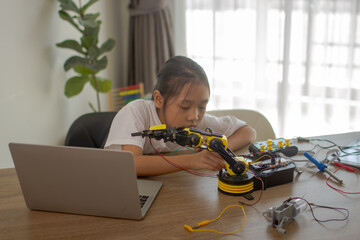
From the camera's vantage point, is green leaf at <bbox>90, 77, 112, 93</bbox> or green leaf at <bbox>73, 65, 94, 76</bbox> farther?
green leaf at <bbox>90, 77, 112, 93</bbox>

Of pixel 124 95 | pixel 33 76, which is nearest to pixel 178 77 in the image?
pixel 33 76

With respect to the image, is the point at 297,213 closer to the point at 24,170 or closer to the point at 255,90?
the point at 24,170

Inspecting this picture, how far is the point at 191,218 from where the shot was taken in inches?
40.8

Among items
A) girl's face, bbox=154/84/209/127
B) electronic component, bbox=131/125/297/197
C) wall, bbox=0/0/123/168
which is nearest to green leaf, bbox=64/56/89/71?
wall, bbox=0/0/123/168

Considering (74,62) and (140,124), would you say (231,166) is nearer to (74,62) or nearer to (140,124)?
(140,124)

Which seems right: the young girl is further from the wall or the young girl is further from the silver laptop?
the wall

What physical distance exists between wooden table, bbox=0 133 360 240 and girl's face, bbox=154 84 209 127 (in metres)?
0.28

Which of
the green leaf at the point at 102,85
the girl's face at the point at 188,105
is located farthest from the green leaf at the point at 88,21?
the girl's face at the point at 188,105

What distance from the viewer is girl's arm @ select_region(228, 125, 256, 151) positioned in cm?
159

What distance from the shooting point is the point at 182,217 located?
1044 mm

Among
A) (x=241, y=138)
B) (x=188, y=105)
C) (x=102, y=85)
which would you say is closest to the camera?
(x=188, y=105)

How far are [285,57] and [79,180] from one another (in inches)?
106

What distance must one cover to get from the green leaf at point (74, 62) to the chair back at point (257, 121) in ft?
4.14

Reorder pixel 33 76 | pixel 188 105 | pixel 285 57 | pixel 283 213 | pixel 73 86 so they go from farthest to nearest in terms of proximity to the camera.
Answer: pixel 285 57
pixel 73 86
pixel 33 76
pixel 188 105
pixel 283 213
